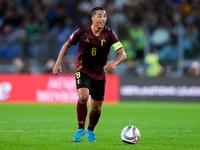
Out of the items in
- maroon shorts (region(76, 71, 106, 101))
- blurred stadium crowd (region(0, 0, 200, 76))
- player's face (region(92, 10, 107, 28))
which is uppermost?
blurred stadium crowd (region(0, 0, 200, 76))

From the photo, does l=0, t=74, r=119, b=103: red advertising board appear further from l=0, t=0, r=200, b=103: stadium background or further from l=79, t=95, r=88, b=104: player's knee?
l=79, t=95, r=88, b=104: player's knee

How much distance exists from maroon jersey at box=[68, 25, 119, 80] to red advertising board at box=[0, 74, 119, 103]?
9.94 metres

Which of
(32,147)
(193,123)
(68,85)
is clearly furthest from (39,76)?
A: (32,147)

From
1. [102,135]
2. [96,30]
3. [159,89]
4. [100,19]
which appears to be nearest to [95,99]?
[102,135]

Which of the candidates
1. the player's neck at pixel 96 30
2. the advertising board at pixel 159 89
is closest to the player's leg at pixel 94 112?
the player's neck at pixel 96 30

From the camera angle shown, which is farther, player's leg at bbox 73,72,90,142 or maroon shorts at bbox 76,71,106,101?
maroon shorts at bbox 76,71,106,101

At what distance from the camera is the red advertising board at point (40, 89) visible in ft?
54.5

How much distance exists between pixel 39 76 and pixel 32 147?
11155 millimetres

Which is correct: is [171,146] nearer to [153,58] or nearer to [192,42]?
[153,58]

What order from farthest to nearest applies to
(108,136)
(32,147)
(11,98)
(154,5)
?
(154,5), (11,98), (108,136), (32,147)

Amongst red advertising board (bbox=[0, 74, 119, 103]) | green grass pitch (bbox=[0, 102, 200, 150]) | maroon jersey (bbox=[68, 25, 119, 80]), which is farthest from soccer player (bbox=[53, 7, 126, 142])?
red advertising board (bbox=[0, 74, 119, 103])

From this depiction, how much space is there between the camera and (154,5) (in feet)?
67.5

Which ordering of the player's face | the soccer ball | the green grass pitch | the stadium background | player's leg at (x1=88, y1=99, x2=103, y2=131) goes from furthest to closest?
the stadium background, player's leg at (x1=88, y1=99, x2=103, y2=131), the player's face, the soccer ball, the green grass pitch

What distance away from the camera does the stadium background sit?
55.2 ft
